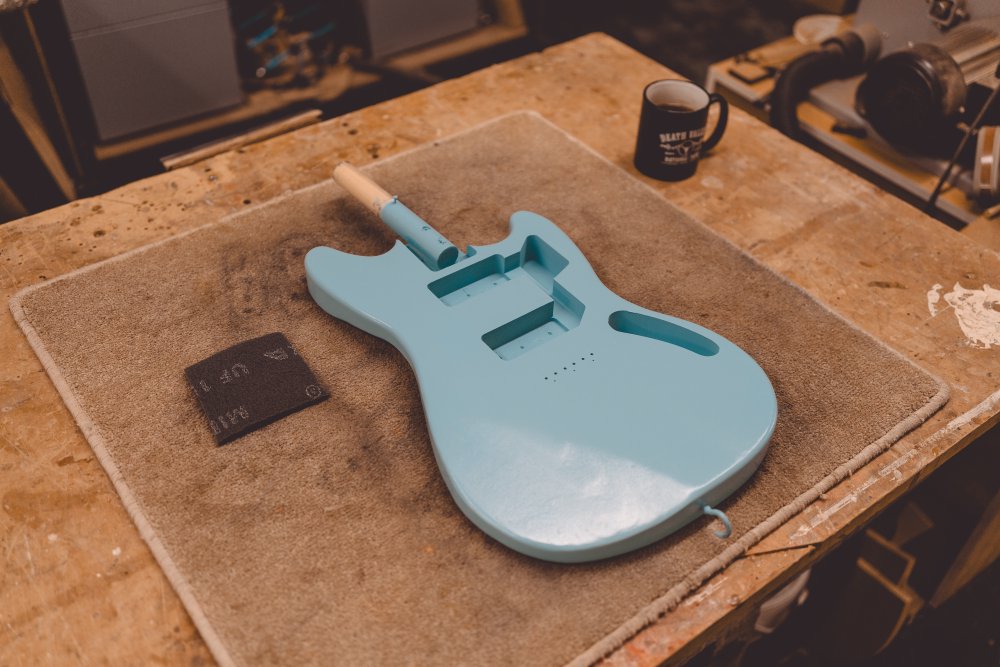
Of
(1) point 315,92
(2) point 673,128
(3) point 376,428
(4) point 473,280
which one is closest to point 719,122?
(2) point 673,128

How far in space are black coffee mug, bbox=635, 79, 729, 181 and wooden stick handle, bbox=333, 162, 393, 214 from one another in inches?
13.3

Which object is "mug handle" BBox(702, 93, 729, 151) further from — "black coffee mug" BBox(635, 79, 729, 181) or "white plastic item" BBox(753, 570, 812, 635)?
"white plastic item" BBox(753, 570, 812, 635)

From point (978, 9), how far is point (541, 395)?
3.22 ft

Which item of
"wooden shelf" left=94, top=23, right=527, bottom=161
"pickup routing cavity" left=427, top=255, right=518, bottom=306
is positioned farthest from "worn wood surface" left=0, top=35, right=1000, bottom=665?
"wooden shelf" left=94, top=23, right=527, bottom=161

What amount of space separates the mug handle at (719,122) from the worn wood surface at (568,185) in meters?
0.03

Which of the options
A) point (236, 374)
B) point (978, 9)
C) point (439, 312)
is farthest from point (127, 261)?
point (978, 9)

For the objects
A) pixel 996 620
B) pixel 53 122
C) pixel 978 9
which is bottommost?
pixel 996 620

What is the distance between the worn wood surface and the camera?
0.58 meters

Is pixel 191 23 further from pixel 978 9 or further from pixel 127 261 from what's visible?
pixel 978 9

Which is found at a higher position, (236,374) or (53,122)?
(236,374)

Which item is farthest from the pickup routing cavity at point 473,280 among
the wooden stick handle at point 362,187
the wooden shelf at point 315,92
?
the wooden shelf at point 315,92

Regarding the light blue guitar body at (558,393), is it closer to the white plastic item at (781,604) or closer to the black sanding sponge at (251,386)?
the black sanding sponge at (251,386)

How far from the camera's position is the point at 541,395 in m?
0.66

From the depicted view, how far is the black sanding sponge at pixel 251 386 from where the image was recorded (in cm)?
69
